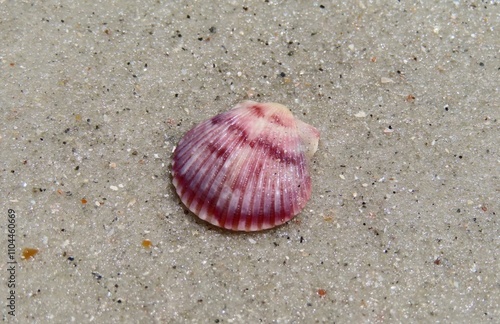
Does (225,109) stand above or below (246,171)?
above

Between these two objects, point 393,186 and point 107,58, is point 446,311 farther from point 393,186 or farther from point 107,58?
point 107,58

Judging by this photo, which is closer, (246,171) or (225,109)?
(246,171)

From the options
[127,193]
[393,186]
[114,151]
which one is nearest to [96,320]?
[127,193]
